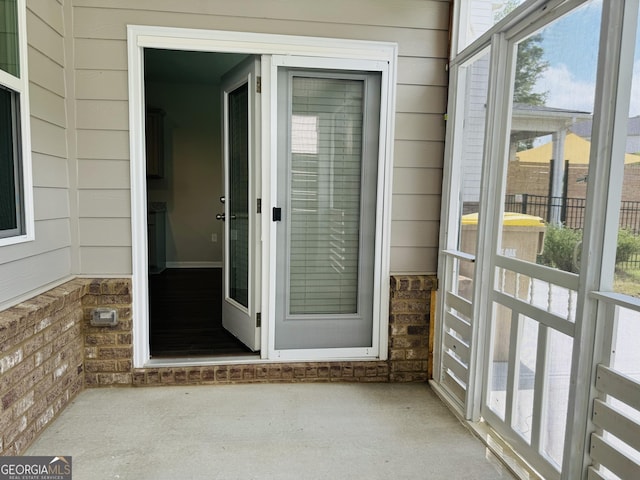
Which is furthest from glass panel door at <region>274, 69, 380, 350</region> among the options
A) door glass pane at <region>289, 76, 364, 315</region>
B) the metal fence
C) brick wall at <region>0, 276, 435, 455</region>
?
the metal fence

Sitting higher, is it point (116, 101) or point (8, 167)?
point (116, 101)

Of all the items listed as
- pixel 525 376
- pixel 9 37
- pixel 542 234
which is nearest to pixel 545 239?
pixel 542 234

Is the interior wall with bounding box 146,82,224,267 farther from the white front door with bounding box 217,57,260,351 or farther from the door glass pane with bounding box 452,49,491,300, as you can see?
the door glass pane with bounding box 452,49,491,300

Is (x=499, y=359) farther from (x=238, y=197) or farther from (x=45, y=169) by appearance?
(x=45, y=169)

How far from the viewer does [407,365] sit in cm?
290

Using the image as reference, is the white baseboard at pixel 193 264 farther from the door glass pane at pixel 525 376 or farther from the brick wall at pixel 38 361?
the door glass pane at pixel 525 376

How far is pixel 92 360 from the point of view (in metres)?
2.63

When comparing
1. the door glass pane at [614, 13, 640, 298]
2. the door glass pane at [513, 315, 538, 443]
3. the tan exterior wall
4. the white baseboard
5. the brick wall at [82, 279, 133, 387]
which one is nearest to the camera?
the door glass pane at [614, 13, 640, 298]

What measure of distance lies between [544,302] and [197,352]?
7.12 feet

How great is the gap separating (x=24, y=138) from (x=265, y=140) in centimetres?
126

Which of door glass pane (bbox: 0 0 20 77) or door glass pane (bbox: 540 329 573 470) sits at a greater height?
door glass pane (bbox: 0 0 20 77)

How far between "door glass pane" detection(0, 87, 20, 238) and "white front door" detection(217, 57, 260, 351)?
4.24 ft

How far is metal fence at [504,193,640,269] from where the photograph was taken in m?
1.44

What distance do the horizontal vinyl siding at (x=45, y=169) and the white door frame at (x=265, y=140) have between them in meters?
0.36
